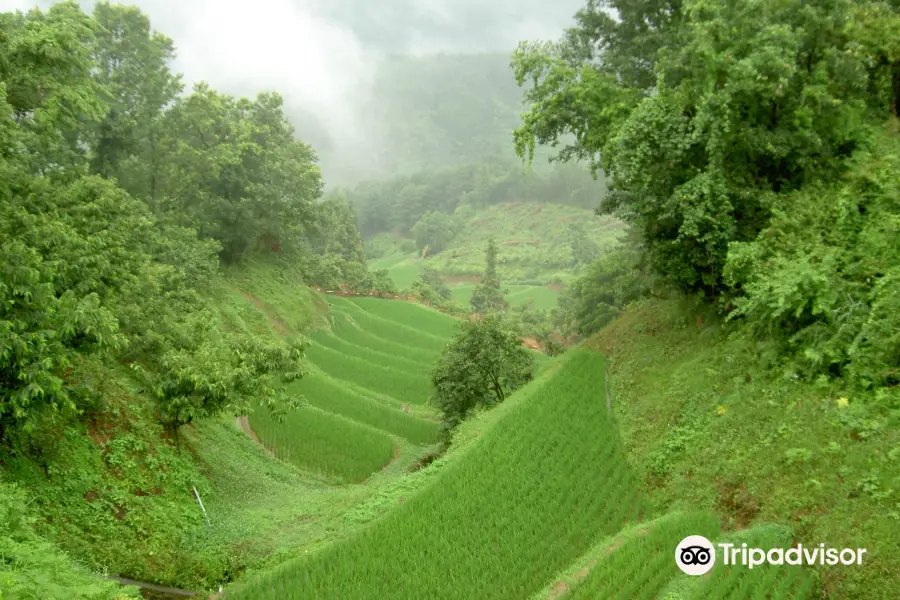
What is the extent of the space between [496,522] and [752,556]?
145 inches

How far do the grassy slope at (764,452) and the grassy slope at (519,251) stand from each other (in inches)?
2212

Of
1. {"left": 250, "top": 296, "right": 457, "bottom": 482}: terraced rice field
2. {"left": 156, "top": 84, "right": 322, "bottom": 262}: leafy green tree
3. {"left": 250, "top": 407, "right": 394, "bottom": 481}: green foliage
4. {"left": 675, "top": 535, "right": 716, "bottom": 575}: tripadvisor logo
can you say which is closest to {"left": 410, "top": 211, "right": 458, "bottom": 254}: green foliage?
{"left": 250, "top": 296, "right": 457, "bottom": 482}: terraced rice field

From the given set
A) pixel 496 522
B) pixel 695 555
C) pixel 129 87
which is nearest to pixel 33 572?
pixel 496 522

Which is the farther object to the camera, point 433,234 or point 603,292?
point 433,234

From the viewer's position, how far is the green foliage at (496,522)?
25.3 ft

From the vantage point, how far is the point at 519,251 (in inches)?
3639

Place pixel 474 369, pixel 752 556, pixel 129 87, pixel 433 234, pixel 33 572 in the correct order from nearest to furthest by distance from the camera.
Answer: pixel 33 572 → pixel 752 556 → pixel 474 369 → pixel 129 87 → pixel 433 234

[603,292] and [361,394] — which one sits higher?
[603,292]

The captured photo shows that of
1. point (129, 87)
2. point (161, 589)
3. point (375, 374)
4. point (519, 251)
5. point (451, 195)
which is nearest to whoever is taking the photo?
point (161, 589)

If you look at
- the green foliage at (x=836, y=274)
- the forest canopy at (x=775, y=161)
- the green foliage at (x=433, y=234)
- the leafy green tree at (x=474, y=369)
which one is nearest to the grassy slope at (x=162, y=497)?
the leafy green tree at (x=474, y=369)

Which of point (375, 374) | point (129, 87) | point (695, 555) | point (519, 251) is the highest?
point (129, 87)

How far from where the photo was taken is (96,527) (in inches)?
351

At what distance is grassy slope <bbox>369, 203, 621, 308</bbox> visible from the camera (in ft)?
258

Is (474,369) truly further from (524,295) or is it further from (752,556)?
(524,295)
